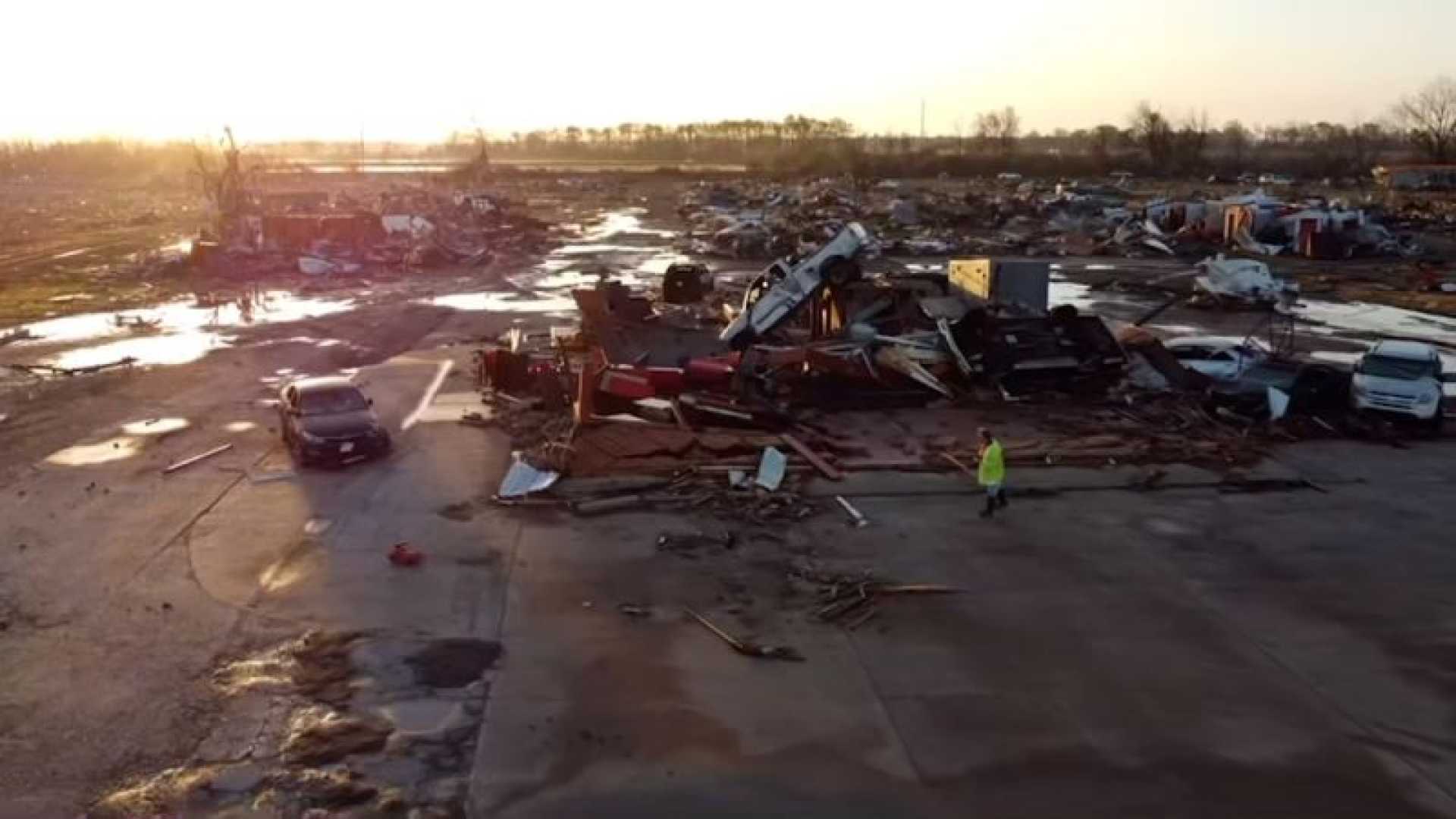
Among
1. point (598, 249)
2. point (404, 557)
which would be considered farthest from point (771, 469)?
point (598, 249)

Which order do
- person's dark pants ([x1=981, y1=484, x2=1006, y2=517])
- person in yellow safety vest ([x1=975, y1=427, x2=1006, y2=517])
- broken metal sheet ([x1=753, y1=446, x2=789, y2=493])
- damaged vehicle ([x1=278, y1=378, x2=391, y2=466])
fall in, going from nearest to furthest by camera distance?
person in yellow safety vest ([x1=975, y1=427, x2=1006, y2=517])
person's dark pants ([x1=981, y1=484, x2=1006, y2=517])
broken metal sheet ([x1=753, y1=446, x2=789, y2=493])
damaged vehicle ([x1=278, y1=378, x2=391, y2=466])

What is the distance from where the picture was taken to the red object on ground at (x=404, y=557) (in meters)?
14.8

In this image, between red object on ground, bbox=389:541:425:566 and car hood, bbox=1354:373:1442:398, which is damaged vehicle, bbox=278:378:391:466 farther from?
car hood, bbox=1354:373:1442:398

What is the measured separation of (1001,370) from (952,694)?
536 inches

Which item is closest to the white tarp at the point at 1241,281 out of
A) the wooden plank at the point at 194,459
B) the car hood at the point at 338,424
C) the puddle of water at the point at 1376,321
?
the puddle of water at the point at 1376,321

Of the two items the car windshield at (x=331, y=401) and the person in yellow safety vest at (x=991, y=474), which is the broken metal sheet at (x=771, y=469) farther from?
the car windshield at (x=331, y=401)

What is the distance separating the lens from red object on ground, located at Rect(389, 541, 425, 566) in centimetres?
1480

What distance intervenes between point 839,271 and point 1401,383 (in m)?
11.5

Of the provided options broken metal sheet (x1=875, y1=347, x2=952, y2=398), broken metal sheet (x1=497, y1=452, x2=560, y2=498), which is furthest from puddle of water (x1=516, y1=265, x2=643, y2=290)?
broken metal sheet (x1=497, y1=452, x2=560, y2=498)

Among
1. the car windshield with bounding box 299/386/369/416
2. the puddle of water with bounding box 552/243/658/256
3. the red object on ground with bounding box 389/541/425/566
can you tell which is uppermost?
the puddle of water with bounding box 552/243/658/256

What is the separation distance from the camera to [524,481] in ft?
59.1

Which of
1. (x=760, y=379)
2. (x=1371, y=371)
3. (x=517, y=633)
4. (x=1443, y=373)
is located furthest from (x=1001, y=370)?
(x=517, y=633)

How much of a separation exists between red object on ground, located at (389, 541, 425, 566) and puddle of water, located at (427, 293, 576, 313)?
23.9 metres

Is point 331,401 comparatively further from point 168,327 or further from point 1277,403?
→ point 168,327
